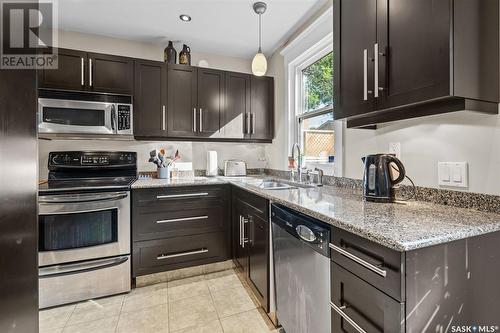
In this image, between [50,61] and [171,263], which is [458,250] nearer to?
[171,263]

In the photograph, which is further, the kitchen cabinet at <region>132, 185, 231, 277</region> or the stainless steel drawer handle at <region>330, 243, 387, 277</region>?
the kitchen cabinet at <region>132, 185, 231, 277</region>

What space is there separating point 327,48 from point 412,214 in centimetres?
167

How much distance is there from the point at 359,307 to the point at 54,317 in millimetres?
2131

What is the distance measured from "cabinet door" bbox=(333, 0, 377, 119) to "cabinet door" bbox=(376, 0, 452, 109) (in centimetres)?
6

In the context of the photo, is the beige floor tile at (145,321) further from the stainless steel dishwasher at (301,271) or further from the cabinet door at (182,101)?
the cabinet door at (182,101)

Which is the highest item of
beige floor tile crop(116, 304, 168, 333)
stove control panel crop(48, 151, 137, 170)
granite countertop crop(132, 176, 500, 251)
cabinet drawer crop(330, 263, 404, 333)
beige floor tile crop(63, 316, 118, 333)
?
stove control panel crop(48, 151, 137, 170)

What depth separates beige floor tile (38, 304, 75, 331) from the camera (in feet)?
5.46

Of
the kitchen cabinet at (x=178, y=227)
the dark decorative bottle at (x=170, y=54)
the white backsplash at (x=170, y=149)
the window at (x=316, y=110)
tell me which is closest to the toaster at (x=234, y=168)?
the white backsplash at (x=170, y=149)

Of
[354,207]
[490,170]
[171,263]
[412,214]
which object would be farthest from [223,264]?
[490,170]

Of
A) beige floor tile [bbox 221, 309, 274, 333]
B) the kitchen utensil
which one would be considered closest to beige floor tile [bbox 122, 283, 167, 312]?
beige floor tile [bbox 221, 309, 274, 333]

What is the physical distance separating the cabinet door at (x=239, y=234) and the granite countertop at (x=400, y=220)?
804 millimetres

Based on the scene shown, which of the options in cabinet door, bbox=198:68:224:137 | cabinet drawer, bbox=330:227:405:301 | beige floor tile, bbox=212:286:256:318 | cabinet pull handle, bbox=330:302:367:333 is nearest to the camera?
cabinet drawer, bbox=330:227:405:301

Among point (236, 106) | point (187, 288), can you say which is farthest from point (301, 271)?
point (236, 106)

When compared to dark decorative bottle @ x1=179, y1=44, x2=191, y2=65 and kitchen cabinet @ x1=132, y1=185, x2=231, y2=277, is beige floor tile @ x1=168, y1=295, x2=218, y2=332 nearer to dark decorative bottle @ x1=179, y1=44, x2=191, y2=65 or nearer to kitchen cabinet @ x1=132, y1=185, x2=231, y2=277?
kitchen cabinet @ x1=132, y1=185, x2=231, y2=277
